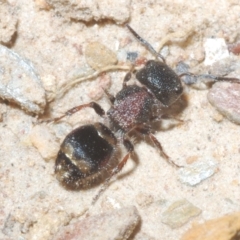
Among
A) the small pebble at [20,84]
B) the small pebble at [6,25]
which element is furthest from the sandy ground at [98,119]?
the small pebble at [20,84]

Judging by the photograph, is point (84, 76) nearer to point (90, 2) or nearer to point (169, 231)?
point (90, 2)

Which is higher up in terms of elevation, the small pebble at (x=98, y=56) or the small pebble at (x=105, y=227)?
the small pebble at (x=98, y=56)

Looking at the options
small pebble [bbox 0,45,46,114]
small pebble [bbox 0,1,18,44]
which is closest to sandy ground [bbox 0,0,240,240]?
small pebble [bbox 0,1,18,44]

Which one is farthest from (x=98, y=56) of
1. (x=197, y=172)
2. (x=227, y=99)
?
(x=197, y=172)

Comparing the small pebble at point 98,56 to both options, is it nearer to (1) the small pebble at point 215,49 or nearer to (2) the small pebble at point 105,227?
(1) the small pebble at point 215,49

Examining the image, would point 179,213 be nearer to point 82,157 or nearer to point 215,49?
point 82,157

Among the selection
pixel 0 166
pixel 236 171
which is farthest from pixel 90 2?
pixel 236 171

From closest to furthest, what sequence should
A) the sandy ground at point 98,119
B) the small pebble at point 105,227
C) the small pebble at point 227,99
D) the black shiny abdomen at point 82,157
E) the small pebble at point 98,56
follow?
1. the small pebble at point 105,227
2. the black shiny abdomen at point 82,157
3. the sandy ground at point 98,119
4. the small pebble at point 227,99
5. the small pebble at point 98,56
